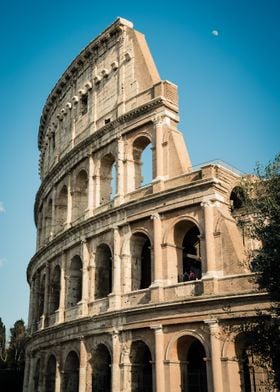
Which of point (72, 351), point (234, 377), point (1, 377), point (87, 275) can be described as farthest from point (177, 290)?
point (1, 377)

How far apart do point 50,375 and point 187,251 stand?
9.85 meters

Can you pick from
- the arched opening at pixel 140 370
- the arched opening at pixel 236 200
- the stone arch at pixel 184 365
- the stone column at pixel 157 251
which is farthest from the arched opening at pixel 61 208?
the stone arch at pixel 184 365

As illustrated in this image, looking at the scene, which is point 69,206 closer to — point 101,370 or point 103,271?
point 103,271

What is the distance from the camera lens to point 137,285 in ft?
69.7

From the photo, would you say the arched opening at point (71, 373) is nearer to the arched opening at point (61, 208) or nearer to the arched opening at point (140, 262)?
the arched opening at point (140, 262)

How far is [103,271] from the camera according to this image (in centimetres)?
2339

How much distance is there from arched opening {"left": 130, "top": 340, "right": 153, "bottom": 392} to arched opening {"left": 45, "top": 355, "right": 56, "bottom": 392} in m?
6.55

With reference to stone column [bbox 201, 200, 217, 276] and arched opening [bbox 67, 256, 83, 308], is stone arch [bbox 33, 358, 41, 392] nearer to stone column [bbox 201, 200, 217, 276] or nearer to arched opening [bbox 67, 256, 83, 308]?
arched opening [bbox 67, 256, 83, 308]

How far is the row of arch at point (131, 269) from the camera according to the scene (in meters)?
20.6

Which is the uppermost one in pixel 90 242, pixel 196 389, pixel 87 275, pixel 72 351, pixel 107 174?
pixel 107 174

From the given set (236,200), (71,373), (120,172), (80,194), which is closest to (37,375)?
(71,373)

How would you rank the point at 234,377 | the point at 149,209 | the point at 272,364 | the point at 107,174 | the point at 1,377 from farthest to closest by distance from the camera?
the point at 1,377 → the point at 107,174 → the point at 149,209 → the point at 234,377 → the point at 272,364

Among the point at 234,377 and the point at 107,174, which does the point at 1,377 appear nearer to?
the point at 107,174

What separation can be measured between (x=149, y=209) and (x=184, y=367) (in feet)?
20.7
